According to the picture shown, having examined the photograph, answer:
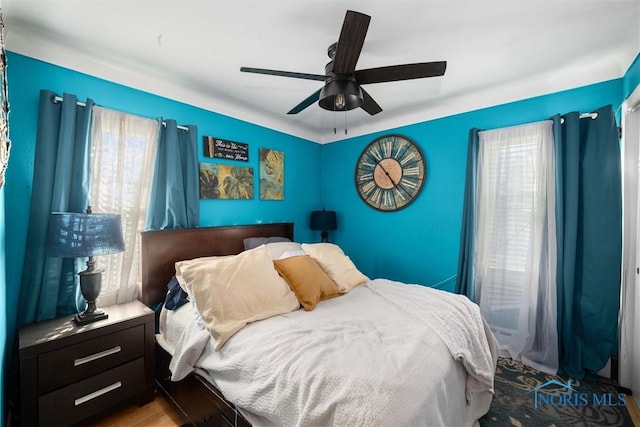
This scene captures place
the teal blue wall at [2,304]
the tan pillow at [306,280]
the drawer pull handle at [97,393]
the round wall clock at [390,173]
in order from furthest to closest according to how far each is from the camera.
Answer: the round wall clock at [390,173] → the tan pillow at [306,280] → the drawer pull handle at [97,393] → the teal blue wall at [2,304]

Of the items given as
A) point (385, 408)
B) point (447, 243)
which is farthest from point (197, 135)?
point (447, 243)

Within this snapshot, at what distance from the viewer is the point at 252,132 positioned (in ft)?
10.0

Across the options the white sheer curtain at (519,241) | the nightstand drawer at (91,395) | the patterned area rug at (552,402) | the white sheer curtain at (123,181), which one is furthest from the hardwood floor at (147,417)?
the white sheer curtain at (519,241)

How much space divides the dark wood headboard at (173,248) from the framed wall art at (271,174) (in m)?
0.57

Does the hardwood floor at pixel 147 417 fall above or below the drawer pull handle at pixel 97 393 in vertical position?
below

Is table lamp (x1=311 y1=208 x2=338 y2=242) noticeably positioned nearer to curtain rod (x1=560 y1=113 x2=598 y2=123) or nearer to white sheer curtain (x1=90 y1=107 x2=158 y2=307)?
white sheer curtain (x1=90 y1=107 x2=158 y2=307)

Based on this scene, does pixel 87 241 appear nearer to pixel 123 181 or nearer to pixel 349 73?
pixel 123 181

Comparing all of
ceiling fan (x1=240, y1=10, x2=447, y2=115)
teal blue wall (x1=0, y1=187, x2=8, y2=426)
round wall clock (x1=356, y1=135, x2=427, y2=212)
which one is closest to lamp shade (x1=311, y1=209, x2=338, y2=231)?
round wall clock (x1=356, y1=135, x2=427, y2=212)

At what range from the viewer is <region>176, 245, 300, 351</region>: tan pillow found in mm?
1575

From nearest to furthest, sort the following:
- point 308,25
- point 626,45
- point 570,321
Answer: point 308,25 < point 626,45 < point 570,321

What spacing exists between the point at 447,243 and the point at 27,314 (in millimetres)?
3468

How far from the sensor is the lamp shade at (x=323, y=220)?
11.6 ft

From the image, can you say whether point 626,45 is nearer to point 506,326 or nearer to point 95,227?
point 506,326

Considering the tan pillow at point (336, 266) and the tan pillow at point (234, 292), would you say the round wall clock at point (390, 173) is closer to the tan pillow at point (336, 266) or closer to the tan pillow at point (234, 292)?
the tan pillow at point (336, 266)
